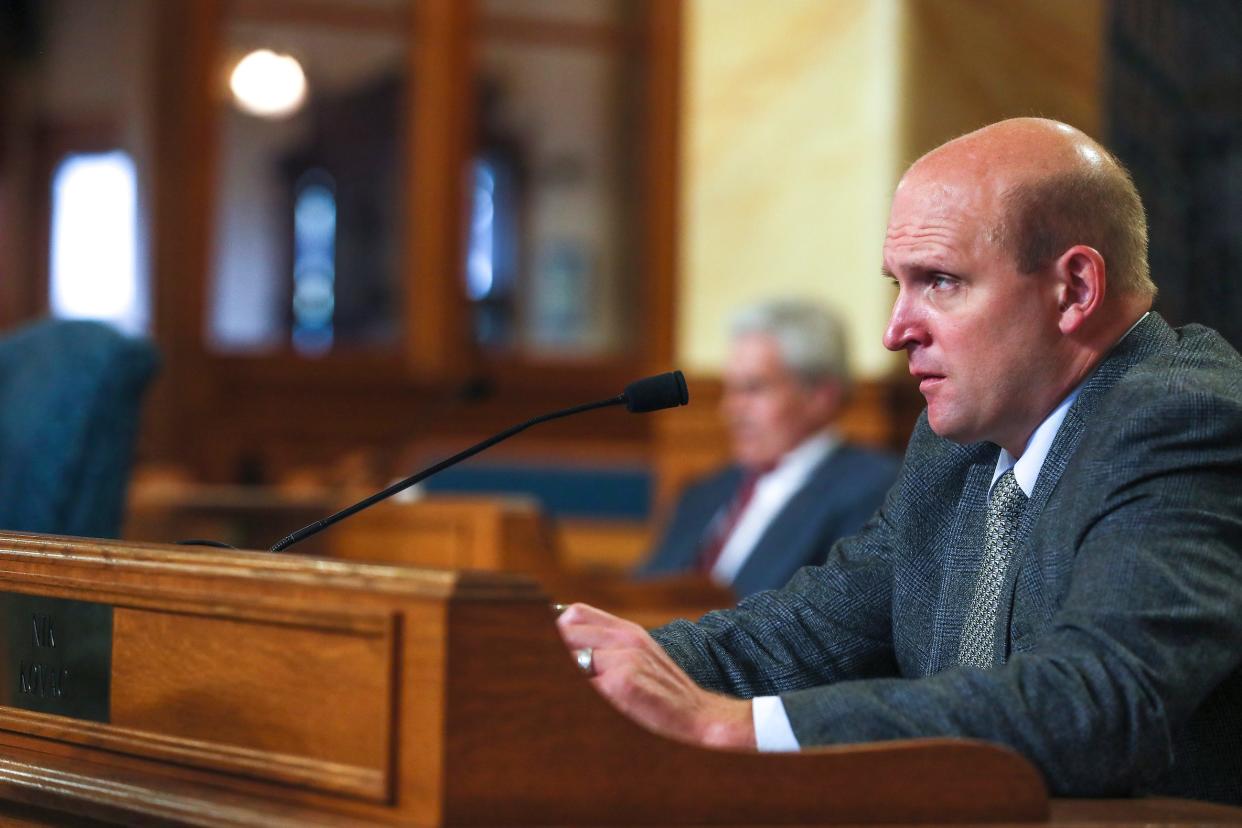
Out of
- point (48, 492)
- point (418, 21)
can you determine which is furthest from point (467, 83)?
point (48, 492)

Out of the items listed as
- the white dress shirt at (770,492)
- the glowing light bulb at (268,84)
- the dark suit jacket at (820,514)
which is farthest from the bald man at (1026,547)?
the glowing light bulb at (268,84)

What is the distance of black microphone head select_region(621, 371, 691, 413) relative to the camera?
1.78 m

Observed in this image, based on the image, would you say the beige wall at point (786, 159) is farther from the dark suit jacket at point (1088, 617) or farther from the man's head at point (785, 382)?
the dark suit jacket at point (1088, 617)

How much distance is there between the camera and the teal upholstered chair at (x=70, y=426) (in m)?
3.45

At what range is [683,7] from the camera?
7.65 meters

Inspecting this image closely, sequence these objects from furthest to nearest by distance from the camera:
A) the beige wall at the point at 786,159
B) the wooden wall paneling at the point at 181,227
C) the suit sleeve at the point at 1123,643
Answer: the wooden wall paneling at the point at 181,227 → the beige wall at the point at 786,159 → the suit sleeve at the point at 1123,643

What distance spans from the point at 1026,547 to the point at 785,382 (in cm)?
285

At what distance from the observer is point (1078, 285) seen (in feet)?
5.68

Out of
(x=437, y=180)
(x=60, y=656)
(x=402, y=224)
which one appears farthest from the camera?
(x=402, y=224)

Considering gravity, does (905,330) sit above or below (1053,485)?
above

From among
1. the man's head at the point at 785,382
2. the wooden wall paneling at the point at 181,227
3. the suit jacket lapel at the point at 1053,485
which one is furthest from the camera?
the wooden wall paneling at the point at 181,227

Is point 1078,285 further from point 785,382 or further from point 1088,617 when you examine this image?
point 785,382

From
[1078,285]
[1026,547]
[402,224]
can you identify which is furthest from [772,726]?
[402,224]

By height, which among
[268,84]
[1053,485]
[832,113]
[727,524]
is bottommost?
[727,524]
